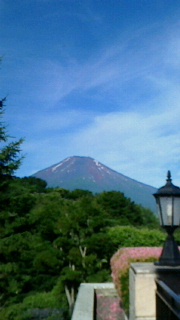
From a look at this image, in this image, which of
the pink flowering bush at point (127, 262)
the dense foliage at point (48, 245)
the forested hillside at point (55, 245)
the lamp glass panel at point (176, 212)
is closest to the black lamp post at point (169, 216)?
the lamp glass panel at point (176, 212)

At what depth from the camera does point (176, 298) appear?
228 cm

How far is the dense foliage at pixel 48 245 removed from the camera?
13.1 m

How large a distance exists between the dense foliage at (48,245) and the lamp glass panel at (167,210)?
9078mm

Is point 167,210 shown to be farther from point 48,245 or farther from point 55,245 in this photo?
point 48,245

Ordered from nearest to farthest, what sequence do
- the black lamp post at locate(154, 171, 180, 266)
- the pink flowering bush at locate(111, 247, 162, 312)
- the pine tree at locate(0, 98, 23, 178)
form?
1. the black lamp post at locate(154, 171, 180, 266)
2. the pink flowering bush at locate(111, 247, 162, 312)
3. the pine tree at locate(0, 98, 23, 178)

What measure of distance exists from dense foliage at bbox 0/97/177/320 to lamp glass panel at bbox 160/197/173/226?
29.8 feet

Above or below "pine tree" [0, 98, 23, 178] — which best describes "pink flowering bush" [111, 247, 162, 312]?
below

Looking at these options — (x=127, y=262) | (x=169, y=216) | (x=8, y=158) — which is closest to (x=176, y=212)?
(x=169, y=216)

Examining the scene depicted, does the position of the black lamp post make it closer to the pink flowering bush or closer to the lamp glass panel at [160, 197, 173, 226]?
the lamp glass panel at [160, 197, 173, 226]

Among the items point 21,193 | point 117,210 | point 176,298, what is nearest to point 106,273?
point 21,193

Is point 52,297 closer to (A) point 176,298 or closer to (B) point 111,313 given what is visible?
(B) point 111,313

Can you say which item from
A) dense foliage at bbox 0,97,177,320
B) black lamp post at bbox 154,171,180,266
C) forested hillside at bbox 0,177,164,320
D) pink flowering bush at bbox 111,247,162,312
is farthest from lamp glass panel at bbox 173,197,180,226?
forested hillside at bbox 0,177,164,320

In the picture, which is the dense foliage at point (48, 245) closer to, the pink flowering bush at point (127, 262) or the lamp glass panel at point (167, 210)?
the pink flowering bush at point (127, 262)

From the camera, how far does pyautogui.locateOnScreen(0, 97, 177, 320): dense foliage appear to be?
13.1 m
